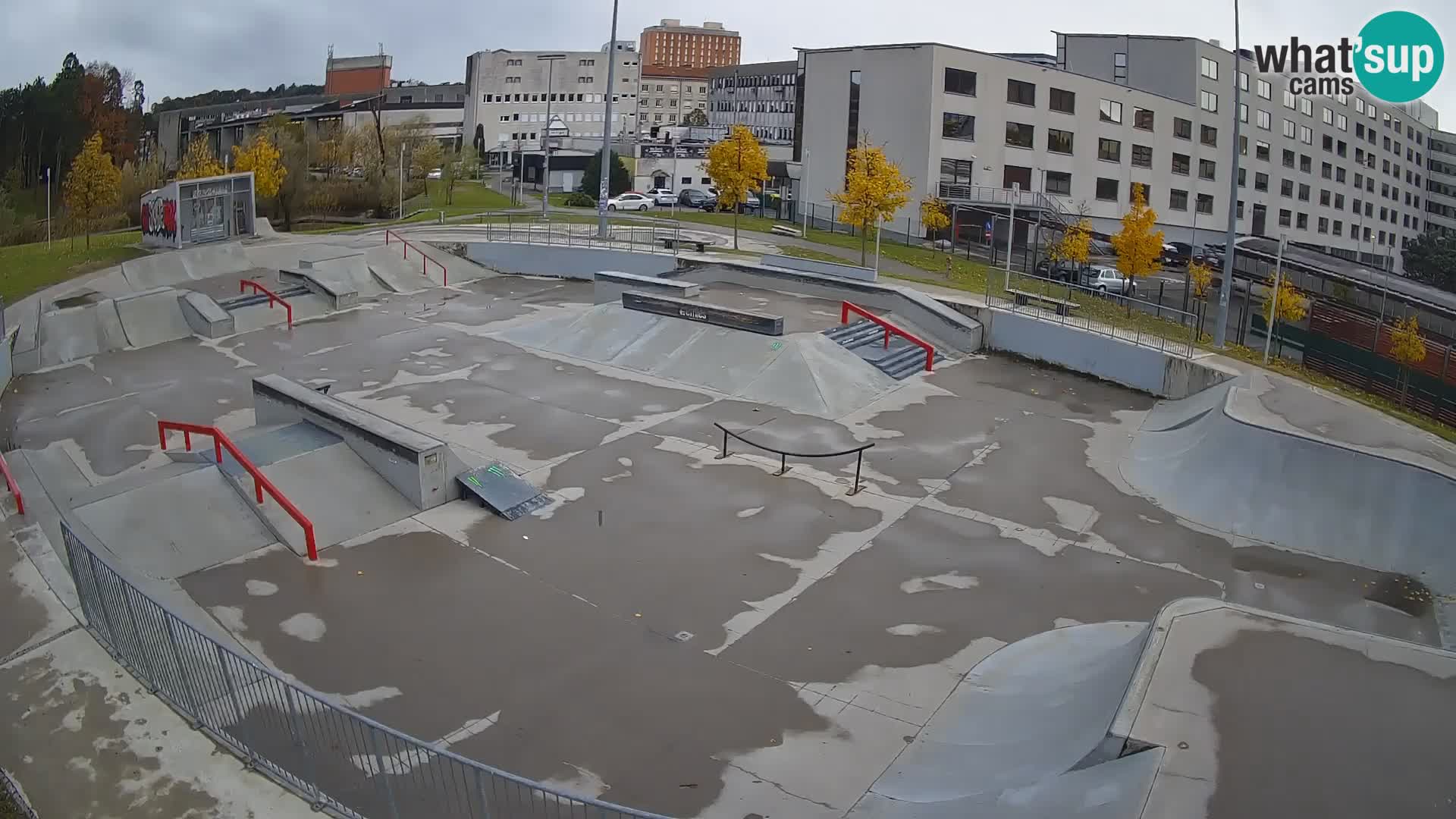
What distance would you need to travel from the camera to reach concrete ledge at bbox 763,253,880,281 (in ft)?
104

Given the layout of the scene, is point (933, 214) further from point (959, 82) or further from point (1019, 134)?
point (1019, 134)

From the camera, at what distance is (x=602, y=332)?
26.6 m

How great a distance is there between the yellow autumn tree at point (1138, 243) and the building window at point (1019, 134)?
18.8 m

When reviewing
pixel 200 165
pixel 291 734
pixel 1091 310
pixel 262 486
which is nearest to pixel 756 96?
pixel 200 165

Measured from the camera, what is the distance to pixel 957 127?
49062 millimetres

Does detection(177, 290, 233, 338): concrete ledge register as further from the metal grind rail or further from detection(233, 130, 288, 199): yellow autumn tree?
the metal grind rail

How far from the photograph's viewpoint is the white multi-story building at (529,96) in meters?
103

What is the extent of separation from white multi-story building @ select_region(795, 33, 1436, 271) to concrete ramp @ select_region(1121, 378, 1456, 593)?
32557 mm

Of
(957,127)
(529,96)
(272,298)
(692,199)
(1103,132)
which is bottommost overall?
(272,298)

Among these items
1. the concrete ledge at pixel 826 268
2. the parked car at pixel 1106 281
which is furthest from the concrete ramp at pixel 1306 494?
the parked car at pixel 1106 281

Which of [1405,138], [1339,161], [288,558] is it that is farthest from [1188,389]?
[1405,138]

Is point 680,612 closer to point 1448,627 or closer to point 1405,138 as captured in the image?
point 1448,627

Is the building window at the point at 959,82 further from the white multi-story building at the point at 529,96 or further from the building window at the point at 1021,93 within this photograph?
the white multi-story building at the point at 529,96

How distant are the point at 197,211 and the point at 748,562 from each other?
30776 millimetres
